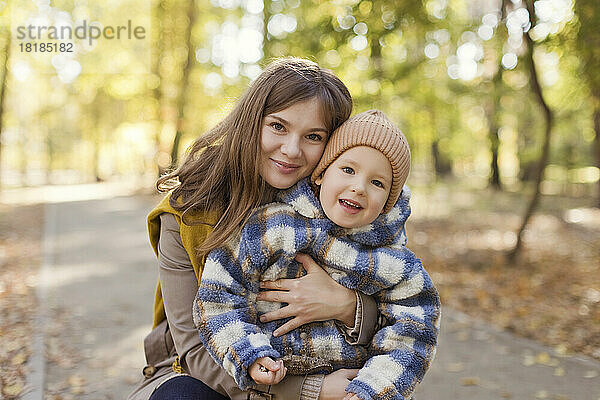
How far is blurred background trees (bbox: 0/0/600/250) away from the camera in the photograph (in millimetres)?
7879

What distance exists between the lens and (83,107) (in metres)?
29.3

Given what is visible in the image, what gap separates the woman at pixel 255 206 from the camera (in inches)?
88.8

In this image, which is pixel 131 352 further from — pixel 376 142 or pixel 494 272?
pixel 494 272

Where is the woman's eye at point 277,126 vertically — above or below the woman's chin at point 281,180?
above

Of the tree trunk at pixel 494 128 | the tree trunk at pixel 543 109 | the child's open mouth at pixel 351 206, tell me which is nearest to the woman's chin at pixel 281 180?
the child's open mouth at pixel 351 206

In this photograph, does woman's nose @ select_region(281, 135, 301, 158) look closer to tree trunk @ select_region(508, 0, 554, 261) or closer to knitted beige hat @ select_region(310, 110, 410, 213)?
knitted beige hat @ select_region(310, 110, 410, 213)

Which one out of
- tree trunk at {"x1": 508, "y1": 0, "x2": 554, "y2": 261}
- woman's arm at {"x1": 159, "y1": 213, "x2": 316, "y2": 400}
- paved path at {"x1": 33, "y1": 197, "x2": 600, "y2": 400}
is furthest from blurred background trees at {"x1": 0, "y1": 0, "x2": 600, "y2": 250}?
paved path at {"x1": 33, "y1": 197, "x2": 600, "y2": 400}

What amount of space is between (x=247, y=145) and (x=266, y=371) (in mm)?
858

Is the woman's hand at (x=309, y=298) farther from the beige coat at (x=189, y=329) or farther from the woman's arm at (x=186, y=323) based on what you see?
the woman's arm at (x=186, y=323)

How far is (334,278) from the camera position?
2.36m

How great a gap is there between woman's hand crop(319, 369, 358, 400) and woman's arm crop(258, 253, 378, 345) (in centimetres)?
13

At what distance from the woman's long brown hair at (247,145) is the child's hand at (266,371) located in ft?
1.54

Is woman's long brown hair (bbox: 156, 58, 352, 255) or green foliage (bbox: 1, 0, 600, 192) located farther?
green foliage (bbox: 1, 0, 600, 192)

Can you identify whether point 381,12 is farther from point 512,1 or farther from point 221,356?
point 221,356
